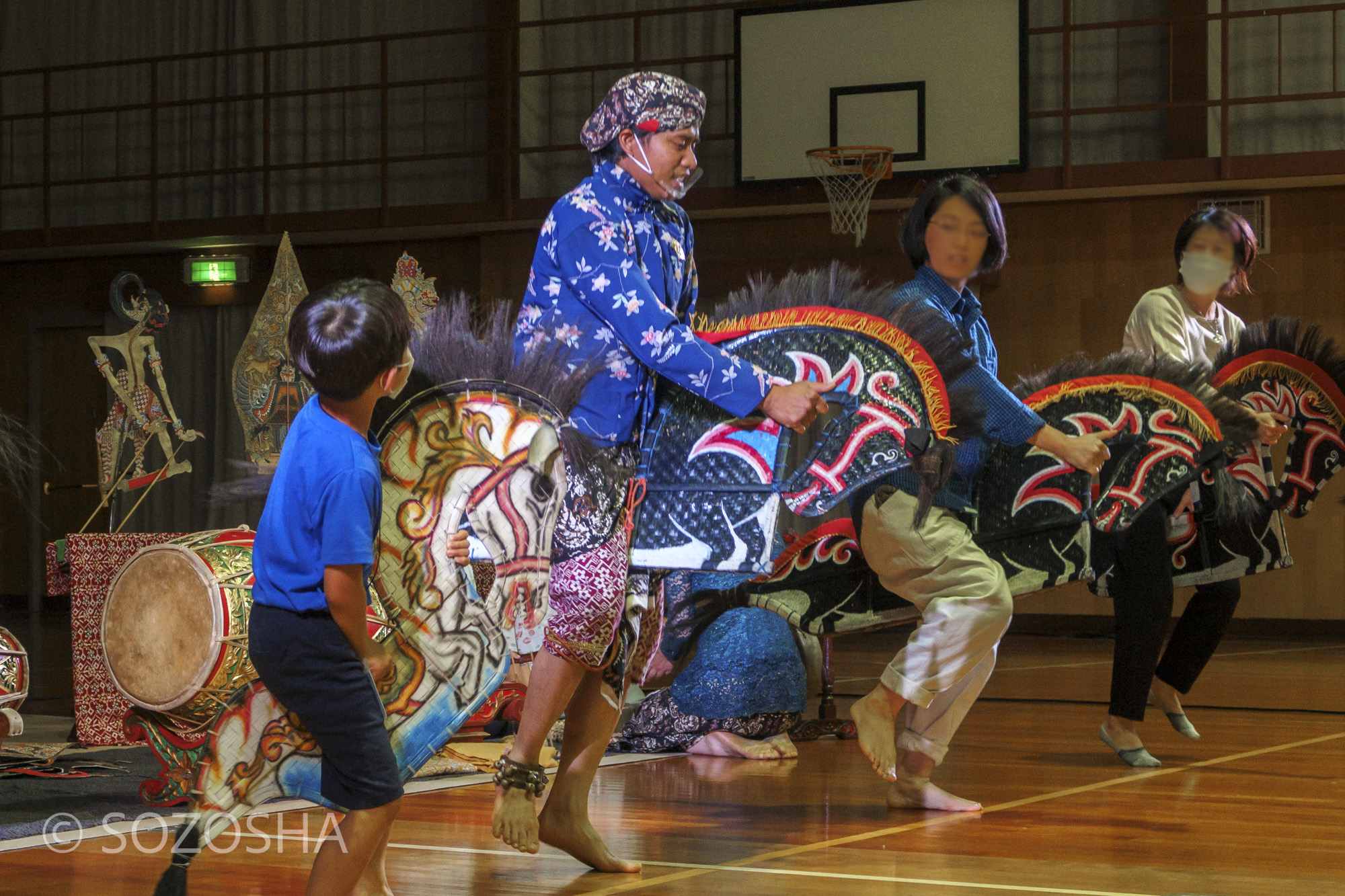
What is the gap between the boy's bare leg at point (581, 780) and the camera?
2.78m

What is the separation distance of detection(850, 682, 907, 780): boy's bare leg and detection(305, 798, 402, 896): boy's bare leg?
1415mm

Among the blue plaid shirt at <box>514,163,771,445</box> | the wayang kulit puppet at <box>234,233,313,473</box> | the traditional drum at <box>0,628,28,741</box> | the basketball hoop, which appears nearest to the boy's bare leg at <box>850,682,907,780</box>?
the blue plaid shirt at <box>514,163,771,445</box>

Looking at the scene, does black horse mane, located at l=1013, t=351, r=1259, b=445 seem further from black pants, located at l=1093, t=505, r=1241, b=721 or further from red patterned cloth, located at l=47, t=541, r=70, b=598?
red patterned cloth, located at l=47, t=541, r=70, b=598

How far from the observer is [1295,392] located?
4.54 meters

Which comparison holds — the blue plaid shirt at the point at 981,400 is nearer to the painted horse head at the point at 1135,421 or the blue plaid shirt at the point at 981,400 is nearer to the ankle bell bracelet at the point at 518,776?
the painted horse head at the point at 1135,421

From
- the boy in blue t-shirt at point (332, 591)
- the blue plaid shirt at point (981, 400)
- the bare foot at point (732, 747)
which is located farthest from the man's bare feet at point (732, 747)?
the boy in blue t-shirt at point (332, 591)

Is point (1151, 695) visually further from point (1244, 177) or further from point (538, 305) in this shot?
point (1244, 177)

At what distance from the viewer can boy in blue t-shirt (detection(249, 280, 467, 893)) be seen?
214 cm

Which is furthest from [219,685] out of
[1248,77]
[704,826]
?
[1248,77]

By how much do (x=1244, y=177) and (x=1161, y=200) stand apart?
619 mm

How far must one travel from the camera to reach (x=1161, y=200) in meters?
9.84

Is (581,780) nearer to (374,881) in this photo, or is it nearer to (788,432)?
(374,881)

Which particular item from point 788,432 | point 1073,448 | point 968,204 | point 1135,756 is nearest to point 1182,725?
point 1135,756

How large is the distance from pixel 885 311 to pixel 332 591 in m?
1.13
